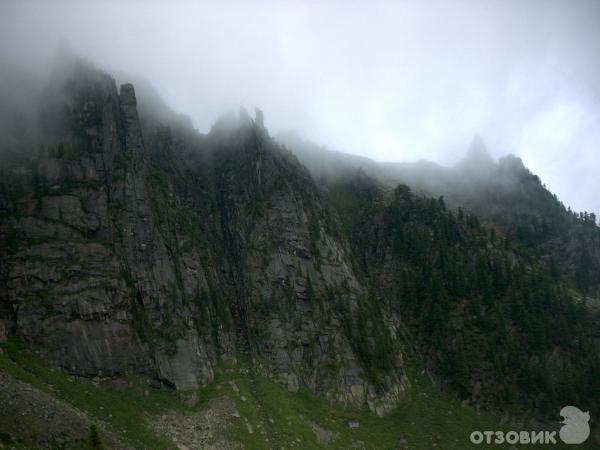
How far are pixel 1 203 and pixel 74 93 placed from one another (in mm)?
34828

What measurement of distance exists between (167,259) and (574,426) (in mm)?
94170

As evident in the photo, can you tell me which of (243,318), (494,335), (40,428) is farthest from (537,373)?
(40,428)

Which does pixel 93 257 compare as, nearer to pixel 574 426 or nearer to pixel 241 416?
pixel 241 416

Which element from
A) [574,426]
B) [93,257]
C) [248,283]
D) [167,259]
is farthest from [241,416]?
[574,426]

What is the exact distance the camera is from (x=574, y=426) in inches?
4737

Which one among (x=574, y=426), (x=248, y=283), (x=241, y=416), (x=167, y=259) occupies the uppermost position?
(x=167, y=259)

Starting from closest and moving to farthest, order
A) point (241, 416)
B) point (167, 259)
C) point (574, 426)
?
point (241, 416), point (574, 426), point (167, 259)

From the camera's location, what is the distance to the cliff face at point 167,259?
346ft

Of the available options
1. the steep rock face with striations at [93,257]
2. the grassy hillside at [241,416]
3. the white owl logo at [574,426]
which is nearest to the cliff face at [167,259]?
the steep rock face with striations at [93,257]

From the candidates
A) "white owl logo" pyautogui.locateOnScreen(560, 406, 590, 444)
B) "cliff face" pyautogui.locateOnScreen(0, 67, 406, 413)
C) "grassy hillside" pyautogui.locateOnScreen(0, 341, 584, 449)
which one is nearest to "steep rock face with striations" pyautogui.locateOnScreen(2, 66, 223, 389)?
"cliff face" pyautogui.locateOnScreen(0, 67, 406, 413)

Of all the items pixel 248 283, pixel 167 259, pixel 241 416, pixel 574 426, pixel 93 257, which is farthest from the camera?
pixel 248 283

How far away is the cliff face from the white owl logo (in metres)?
35.1

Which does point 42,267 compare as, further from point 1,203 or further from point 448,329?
point 448,329

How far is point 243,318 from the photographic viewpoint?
445 feet
